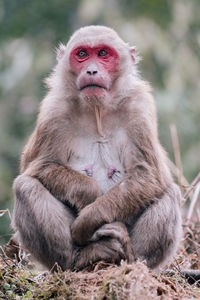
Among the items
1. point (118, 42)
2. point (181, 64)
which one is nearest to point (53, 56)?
point (181, 64)

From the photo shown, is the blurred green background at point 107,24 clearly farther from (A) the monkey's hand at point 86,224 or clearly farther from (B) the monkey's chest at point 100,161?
(A) the monkey's hand at point 86,224

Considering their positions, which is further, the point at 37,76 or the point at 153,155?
the point at 37,76

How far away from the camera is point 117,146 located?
20.7 feet

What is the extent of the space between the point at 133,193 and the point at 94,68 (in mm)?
1318

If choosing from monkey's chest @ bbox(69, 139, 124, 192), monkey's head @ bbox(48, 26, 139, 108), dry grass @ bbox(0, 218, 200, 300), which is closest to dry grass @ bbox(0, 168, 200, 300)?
dry grass @ bbox(0, 218, 200, 300)

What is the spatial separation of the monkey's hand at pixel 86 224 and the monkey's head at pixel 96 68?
1158mm

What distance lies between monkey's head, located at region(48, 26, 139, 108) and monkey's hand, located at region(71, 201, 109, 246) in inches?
45.6

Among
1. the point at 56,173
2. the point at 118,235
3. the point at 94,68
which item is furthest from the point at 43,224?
the point at 94,68

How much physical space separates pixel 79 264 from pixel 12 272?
688mm

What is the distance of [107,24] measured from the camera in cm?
1773

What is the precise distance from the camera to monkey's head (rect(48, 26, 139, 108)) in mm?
6148

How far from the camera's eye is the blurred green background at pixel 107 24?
15781mm

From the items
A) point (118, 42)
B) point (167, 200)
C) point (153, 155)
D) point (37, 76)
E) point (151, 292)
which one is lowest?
point (151, 292)

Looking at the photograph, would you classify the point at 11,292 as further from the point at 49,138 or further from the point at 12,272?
the point at 49,138
